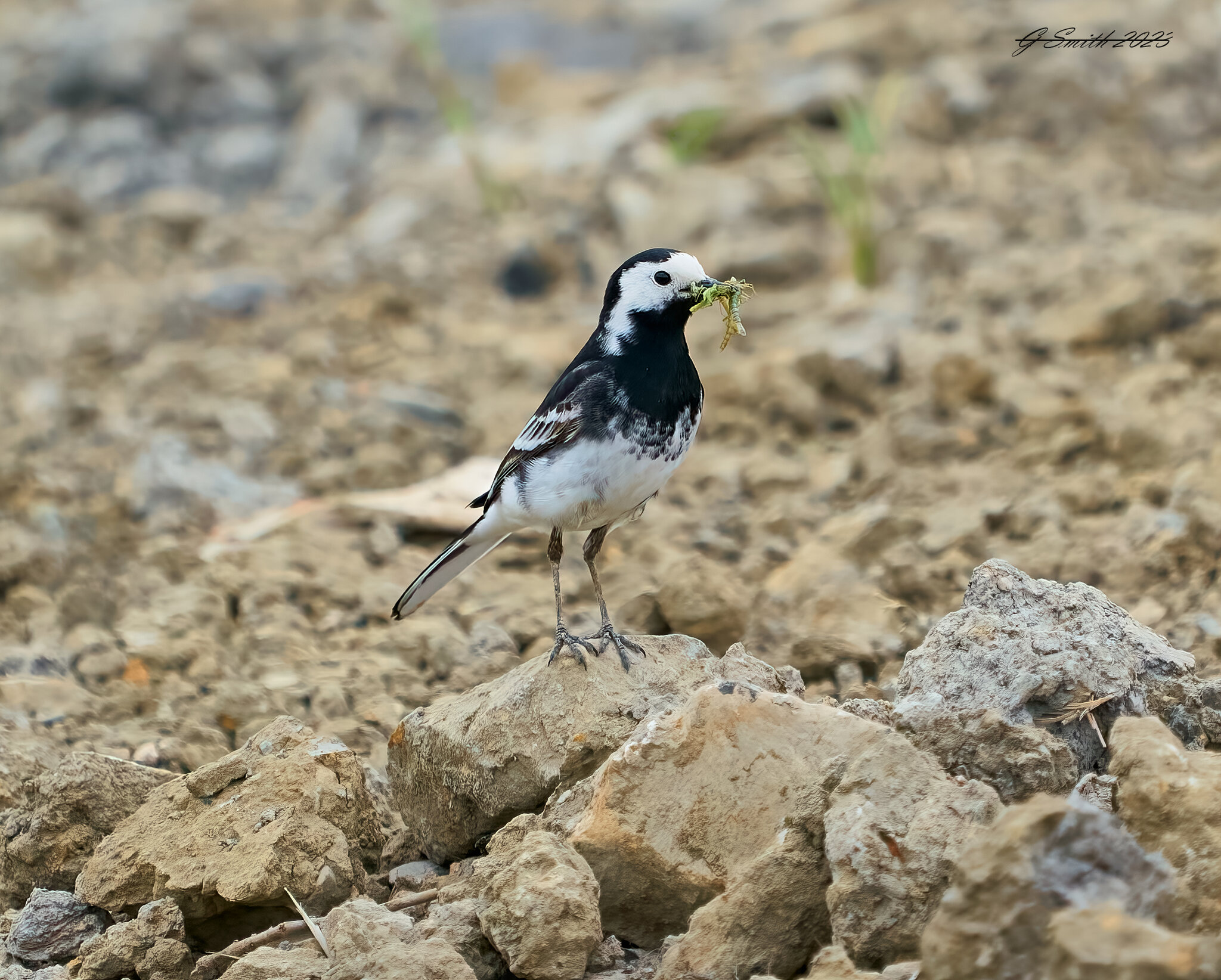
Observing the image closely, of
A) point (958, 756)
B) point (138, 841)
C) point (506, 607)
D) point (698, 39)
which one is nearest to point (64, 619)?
point (506, 607)

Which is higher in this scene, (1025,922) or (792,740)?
(1025,922)

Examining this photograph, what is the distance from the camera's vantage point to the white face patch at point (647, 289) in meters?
4.51

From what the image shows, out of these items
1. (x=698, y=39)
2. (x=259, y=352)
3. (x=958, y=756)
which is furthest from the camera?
(x=698, y=39)

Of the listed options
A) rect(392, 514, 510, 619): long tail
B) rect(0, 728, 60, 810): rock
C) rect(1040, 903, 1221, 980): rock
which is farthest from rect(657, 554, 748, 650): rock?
rect(1040, 903, 1221, 980): rock

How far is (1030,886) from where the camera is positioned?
2.20 m

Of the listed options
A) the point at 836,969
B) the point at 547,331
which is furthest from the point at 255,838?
the point at 547,331

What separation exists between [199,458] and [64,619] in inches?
74.1

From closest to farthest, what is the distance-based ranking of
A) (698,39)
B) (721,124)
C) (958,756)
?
(958,756) < (721,124) < (698,39)

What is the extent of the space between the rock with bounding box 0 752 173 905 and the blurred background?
65 centimetres

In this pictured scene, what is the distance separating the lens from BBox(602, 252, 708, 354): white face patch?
4512 mm

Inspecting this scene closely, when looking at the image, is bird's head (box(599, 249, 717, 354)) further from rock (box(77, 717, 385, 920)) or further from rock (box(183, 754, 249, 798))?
rock (box(183, 754, 249, 798))

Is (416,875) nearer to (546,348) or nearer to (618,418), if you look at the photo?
(618,418)

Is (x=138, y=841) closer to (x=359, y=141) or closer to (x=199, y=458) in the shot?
(x=199, y=458)

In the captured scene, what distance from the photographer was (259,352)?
8961 mm
